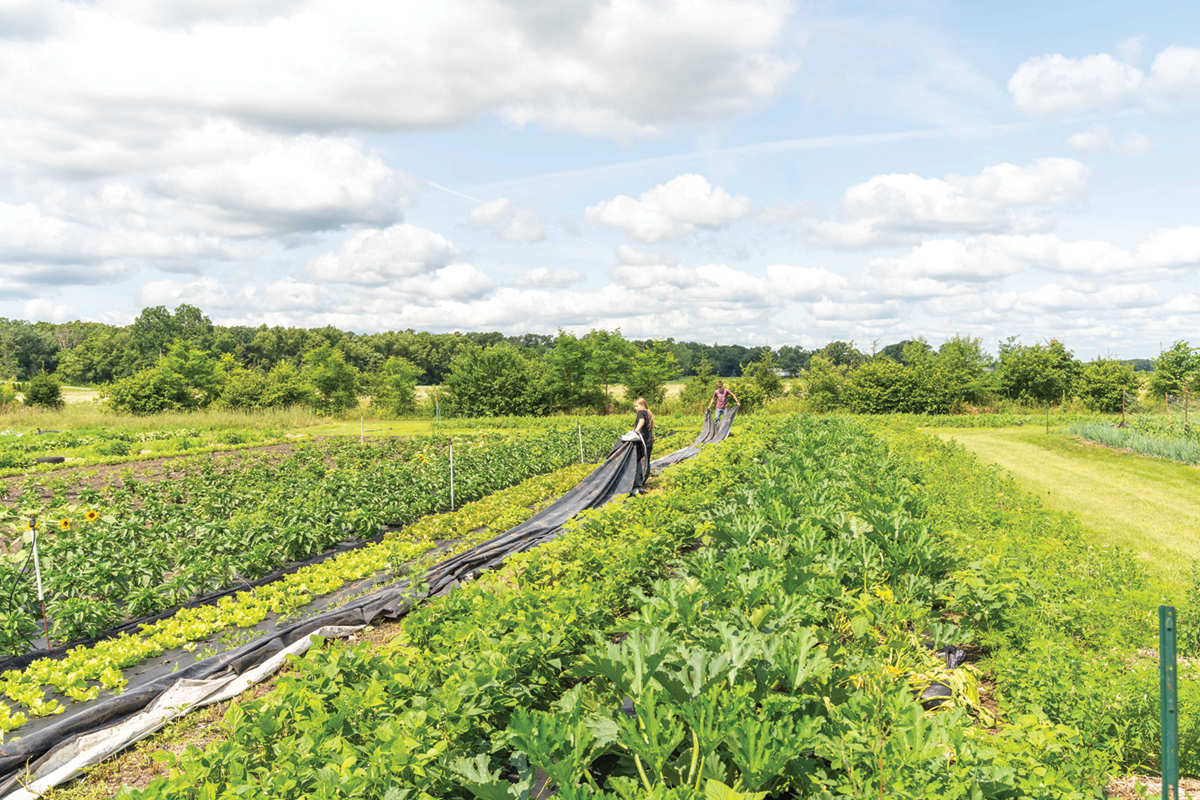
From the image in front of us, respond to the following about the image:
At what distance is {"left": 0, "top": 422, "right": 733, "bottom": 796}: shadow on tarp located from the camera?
425cm

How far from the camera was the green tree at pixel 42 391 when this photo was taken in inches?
1294

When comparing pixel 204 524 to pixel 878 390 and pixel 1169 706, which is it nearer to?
pixel 1169 706

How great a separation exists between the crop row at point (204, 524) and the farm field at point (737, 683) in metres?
2.61

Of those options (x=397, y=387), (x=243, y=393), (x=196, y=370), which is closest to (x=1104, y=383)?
(x=397, y=387)

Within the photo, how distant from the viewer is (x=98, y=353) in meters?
70.2

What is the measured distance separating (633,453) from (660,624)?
358 inches

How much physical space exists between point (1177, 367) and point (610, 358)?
75.1ft

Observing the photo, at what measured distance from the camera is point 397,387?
37031 mm

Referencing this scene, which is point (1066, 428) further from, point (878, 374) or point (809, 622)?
point (809, 622)

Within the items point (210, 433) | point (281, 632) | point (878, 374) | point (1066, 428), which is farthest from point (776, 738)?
point (878, 374)

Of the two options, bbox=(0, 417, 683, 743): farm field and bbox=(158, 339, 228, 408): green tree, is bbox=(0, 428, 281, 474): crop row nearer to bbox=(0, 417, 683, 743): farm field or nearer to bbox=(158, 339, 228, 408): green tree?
bbox=(0, 417, 683, 743): farm field

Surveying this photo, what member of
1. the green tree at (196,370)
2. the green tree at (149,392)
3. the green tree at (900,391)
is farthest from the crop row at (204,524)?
the green tree at (196,370)

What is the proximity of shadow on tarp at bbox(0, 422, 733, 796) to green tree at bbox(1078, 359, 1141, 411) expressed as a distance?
3289 cm

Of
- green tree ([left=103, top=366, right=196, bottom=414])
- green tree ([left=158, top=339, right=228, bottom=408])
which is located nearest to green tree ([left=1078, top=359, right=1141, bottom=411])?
green tree ([left=158, top=339, right=228, bottom=408])
